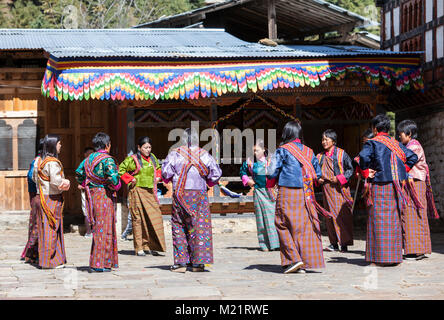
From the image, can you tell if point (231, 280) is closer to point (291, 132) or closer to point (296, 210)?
point (296, 210)

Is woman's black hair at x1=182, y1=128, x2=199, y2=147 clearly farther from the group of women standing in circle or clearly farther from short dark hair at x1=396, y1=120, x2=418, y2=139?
short dark hair at x1=396, y1=120, x2=418, y2=139

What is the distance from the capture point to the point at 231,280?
780cm

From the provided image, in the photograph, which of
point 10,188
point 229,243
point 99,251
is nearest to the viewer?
point 99,251

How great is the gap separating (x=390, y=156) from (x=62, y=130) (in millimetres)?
7922

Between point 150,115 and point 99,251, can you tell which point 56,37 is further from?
point 99,251

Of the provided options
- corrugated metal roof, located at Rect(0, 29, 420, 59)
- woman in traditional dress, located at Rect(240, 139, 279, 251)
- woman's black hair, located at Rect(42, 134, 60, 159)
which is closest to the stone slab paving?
woman in traditional dress, located at Rect(240, 139, 279, 251)

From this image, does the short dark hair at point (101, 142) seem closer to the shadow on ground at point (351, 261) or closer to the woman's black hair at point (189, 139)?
the woman's black hair at point (189, 139)

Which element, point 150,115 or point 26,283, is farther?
point 150,115

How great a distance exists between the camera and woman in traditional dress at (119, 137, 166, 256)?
10695mm

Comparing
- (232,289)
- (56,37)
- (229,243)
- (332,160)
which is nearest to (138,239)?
(229,243)

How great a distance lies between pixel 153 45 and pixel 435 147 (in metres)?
5.67

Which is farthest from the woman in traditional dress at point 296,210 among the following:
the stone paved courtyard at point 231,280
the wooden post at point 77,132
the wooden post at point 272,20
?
the wooden post at point 272,20

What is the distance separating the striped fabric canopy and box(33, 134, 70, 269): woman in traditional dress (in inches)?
130

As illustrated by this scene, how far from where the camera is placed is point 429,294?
22.3ft
